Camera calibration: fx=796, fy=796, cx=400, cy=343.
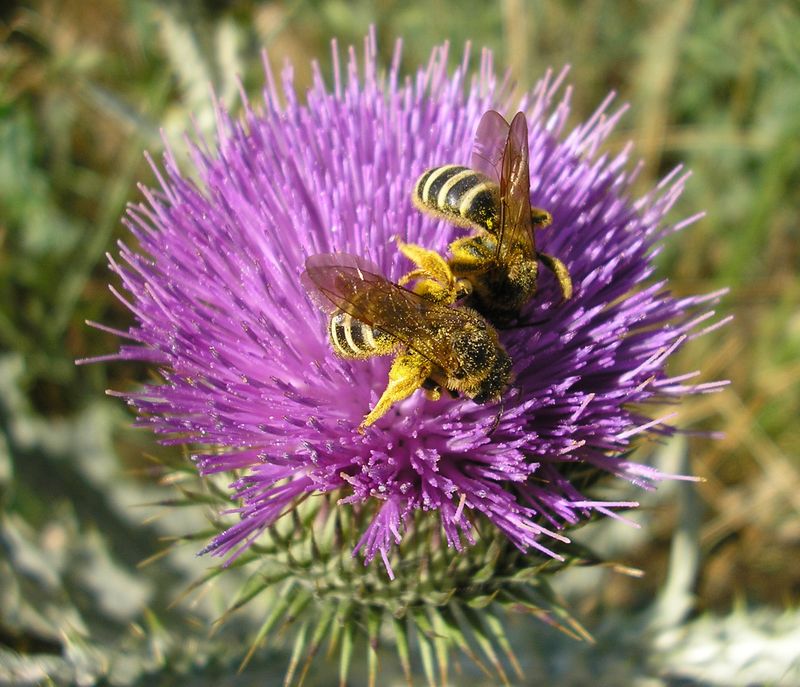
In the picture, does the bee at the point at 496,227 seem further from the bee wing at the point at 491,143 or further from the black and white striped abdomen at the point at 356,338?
the black and white striped abdomen at the point at 356,338

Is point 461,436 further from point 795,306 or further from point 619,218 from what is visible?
point 795,306

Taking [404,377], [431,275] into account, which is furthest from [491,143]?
[404,377]

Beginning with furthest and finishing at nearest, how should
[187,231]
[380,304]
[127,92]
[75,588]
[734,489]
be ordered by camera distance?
[127,92] < [734,489] < [75,588] < [187,231] < [380,304]

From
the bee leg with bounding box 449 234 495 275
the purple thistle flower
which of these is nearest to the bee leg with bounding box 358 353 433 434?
the purple thistle flower

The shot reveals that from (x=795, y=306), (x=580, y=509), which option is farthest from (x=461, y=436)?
(x=795, y=306)

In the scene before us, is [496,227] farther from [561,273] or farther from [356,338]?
[356,338]
